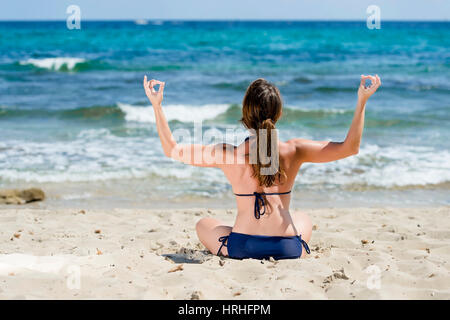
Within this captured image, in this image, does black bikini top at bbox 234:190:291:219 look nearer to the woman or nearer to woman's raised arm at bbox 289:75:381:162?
the woman

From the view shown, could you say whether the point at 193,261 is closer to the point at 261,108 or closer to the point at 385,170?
the point at 261,108

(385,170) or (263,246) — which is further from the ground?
(263,246)

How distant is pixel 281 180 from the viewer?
3.14m

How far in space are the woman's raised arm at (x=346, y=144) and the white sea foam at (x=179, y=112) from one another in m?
9.32

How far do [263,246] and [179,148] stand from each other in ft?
2.89

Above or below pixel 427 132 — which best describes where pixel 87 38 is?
above

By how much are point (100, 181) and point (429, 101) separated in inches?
428

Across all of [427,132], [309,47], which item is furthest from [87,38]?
[427,132]

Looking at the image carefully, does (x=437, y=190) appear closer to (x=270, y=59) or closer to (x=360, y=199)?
(x=360, y=199)

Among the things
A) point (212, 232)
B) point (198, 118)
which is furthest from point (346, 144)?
point (198, 118)

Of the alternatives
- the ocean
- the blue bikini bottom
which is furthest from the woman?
the ocean

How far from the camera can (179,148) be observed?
297 centimetres

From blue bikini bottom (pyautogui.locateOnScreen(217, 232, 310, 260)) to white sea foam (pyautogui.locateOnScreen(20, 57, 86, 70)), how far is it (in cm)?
1932

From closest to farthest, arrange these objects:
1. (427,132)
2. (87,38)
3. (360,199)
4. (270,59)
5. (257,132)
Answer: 1. (257,132)
2. (360,199)
3. (427,132)
4. (270,59)
5. (87,38)
